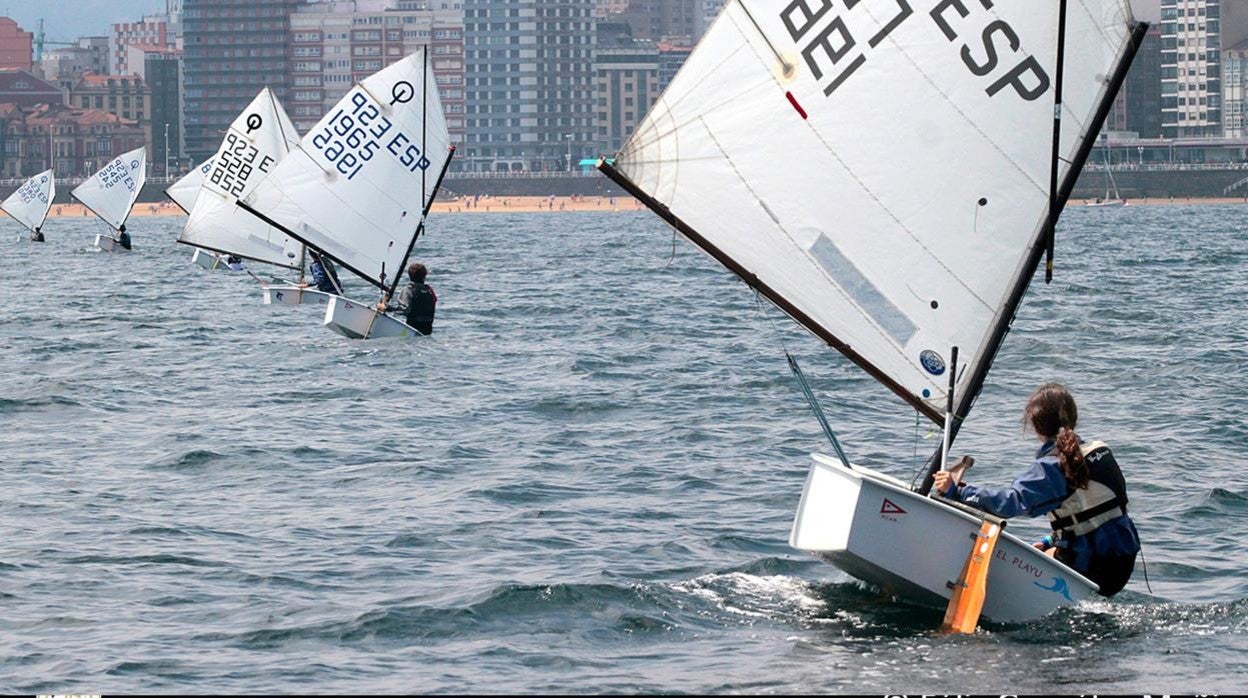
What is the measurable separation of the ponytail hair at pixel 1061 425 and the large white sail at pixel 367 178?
20741mm

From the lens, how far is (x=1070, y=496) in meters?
11.8

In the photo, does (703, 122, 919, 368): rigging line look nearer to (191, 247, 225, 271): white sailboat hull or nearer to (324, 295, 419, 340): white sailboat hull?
(324, 295, 419, 340): white sailboat hull

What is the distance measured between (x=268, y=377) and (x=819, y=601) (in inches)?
577

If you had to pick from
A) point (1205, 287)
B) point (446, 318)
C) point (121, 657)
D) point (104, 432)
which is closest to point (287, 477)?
point (104, 432)

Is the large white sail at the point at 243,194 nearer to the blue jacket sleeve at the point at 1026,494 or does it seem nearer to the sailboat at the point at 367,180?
the sailboat at the point at 367,180

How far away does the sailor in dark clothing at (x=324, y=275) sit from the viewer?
3480 centimetres

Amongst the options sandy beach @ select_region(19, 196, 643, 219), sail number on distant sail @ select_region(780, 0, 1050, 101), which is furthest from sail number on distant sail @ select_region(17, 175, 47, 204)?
sandy beach @ select_region(19, 196, 643, 219)

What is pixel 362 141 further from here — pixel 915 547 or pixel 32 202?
pixel 32 202

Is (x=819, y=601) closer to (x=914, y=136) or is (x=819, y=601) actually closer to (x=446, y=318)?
(x=914, y=136)

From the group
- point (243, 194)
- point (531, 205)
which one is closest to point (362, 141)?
point (243, 194)

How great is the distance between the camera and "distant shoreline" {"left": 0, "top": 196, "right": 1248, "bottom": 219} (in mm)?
173250

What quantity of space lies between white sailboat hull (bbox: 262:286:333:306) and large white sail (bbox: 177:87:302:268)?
285 cm

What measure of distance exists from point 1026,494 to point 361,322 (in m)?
19.0

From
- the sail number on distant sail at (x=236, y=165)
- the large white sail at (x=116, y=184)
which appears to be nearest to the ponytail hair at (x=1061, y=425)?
the sail number on distant sail at (x=236, y=165)
